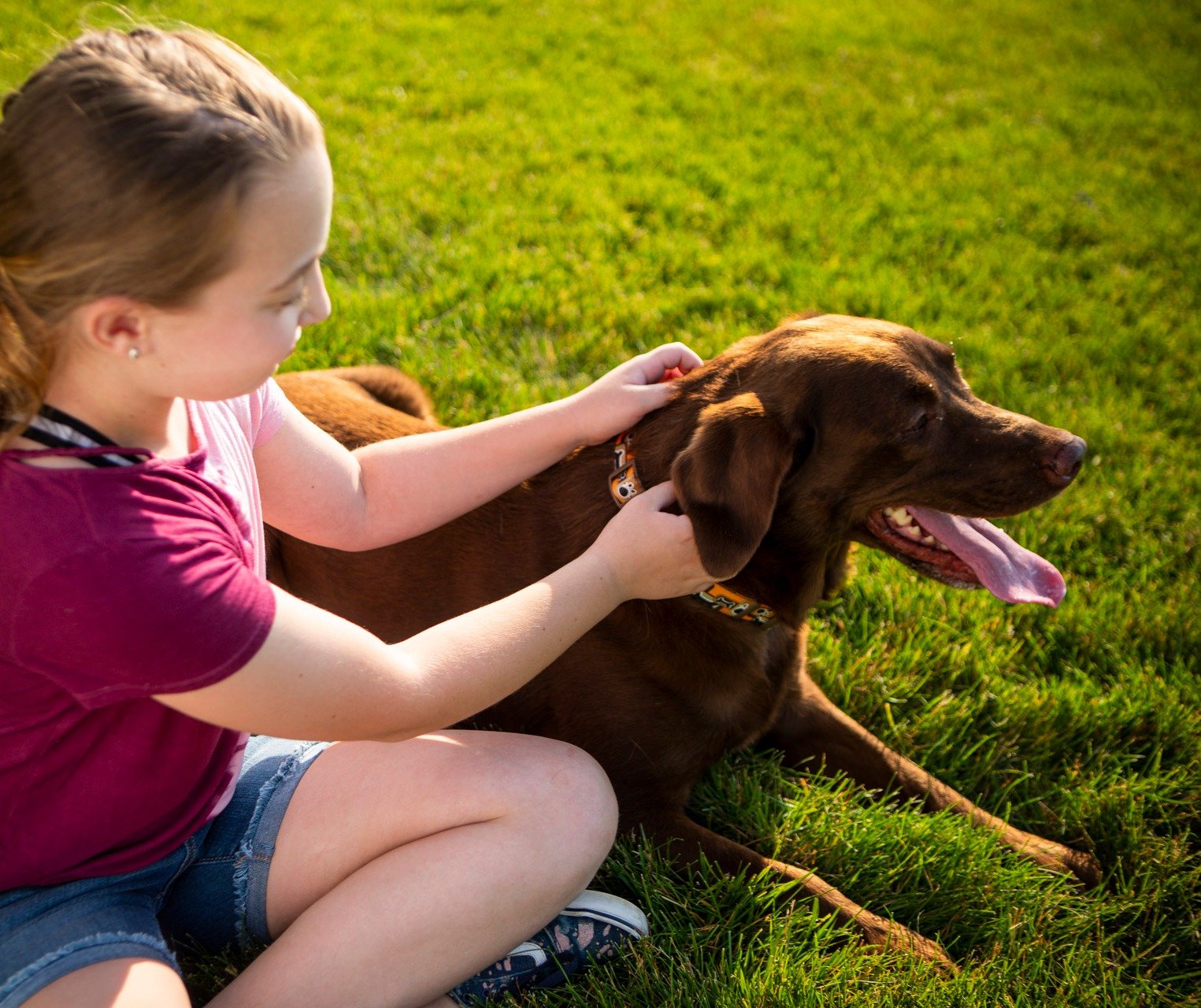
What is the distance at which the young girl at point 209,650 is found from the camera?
168 cm

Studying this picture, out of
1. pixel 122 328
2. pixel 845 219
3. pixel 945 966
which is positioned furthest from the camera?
pixel 845 219

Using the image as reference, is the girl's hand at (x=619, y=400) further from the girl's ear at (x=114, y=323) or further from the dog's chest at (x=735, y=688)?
the girl's ear at (x=114, y=323)

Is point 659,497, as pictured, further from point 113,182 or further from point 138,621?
point 113,182

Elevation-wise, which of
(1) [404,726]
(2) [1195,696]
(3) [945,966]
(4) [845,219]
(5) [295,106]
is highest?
(5) [295,106]

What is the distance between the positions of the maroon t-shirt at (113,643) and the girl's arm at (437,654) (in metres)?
0.07

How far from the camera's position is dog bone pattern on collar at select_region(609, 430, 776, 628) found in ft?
8.84

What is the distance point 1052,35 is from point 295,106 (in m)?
10.1

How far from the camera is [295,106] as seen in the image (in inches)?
71.7

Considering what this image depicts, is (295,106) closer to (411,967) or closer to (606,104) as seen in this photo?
(411,967)

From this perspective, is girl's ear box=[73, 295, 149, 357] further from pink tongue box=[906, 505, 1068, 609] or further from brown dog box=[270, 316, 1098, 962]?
pink tongue box=[906, 505, 1068, 609]

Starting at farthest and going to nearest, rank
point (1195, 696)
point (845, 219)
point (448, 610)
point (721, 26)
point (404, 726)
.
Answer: point (721, 26) → point (845, 219) → point (1195, 696) → point (448, 610) → point (404, 726)

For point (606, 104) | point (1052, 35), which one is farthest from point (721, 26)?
point (1052, 35)

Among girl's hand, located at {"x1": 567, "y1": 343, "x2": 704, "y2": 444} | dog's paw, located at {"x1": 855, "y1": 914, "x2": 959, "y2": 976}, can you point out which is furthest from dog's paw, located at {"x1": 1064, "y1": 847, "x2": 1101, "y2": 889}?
girl's hand, located at {"x1": 567, "y1": 343, "x2": 704, "y2": 444}

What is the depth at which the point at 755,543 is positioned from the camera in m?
2.45
